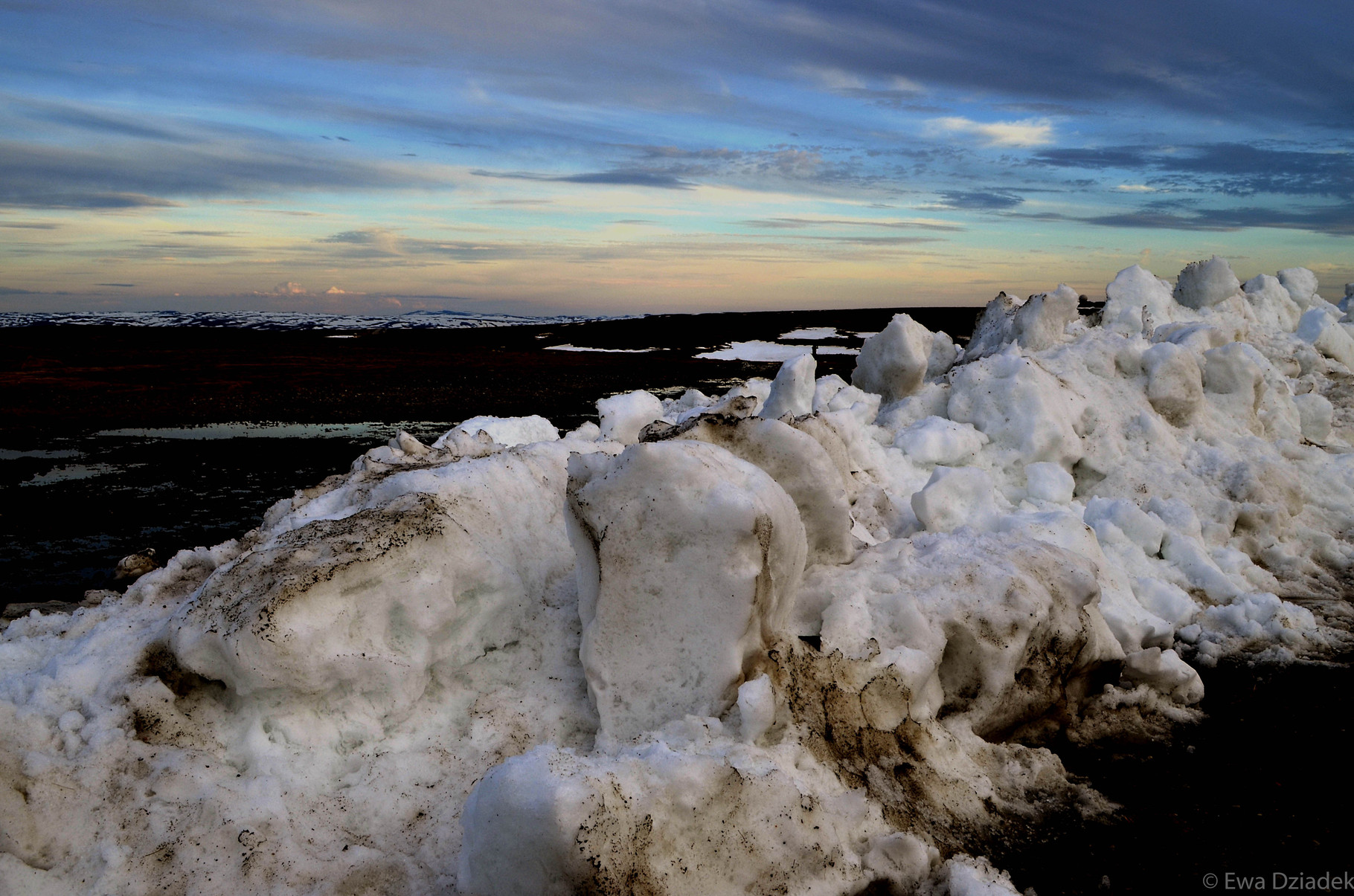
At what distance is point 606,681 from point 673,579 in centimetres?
62

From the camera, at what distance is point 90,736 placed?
3908 mm

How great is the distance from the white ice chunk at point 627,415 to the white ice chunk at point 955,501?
103 inches

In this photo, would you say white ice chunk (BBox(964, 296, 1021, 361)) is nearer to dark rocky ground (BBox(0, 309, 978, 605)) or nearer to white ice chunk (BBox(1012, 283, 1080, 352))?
white ice chunk (BBox(1012, 283, 1080, 352))

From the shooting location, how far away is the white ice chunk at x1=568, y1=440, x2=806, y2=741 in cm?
423

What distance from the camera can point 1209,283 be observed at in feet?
38.9

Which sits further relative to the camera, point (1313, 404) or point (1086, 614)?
point (1313, 404)

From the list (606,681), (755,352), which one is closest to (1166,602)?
(606,681)

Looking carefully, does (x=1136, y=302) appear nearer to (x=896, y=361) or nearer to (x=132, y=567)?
(x=896, y=361)

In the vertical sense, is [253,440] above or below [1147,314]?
below

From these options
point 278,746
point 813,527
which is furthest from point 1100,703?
point 278,746

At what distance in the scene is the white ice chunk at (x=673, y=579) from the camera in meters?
4.23

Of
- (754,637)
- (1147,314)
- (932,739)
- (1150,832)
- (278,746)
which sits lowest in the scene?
(1150,832)

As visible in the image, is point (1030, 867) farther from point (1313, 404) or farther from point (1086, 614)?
point (1313, 404)

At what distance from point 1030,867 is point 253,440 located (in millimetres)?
15626
